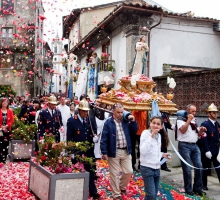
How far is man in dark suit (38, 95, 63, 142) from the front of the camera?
29.0ft

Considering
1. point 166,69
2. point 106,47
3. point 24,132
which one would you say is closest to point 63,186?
point 24,132

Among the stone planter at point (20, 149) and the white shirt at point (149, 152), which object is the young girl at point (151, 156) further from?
the stone planter at point (20, 149)

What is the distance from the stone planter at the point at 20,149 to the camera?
974 cm

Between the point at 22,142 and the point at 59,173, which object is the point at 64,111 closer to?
the point at 22,142

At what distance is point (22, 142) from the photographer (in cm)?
986

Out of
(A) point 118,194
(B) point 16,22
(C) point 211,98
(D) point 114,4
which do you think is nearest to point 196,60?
(C) point 211,98

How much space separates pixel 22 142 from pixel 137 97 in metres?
4.21

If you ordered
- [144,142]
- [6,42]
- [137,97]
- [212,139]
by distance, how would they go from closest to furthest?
[144,142] → [212,139] → [137,97] → [6,42]

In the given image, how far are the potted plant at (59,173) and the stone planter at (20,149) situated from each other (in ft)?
13.8

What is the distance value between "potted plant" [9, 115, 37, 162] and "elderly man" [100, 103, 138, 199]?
14.5 feet

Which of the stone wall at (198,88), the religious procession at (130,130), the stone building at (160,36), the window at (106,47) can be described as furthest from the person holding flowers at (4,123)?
the window at (106,47)

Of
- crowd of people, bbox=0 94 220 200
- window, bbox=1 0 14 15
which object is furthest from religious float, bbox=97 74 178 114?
window, bbox=1 0 14 15

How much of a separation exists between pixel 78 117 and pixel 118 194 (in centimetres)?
168

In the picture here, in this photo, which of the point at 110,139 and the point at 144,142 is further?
the point at 110,139
